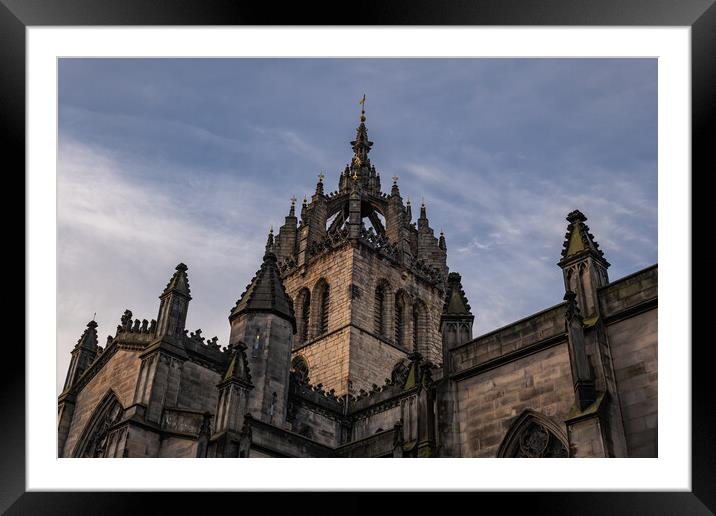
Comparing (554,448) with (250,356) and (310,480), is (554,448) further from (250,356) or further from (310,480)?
(250,356)

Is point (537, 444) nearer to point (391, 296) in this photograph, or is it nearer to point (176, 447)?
point (176, 447)

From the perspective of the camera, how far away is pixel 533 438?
46.0ft

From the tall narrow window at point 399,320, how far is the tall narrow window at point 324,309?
138 inches

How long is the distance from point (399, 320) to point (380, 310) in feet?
4.14

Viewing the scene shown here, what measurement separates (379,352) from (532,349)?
20.9 m

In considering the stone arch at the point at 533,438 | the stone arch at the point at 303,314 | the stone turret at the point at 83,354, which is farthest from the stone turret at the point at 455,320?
the stone arch at the point at 303,314

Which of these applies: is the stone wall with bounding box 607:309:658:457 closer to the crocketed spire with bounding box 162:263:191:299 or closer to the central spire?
the crocketed spire with bounding box 162:263:191:299

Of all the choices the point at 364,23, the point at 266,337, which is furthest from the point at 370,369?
the point at 364,23

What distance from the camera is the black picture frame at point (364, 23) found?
7.22 meters

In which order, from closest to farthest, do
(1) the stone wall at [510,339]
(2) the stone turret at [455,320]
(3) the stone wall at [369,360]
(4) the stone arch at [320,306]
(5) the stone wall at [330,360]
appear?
(1) the stone wall at [510,339]
(2) the stone turret at [455,320]
(5) the stone wall at [330,360]
(3) the stone wall at [369,360]
(4) the stone arch at [320,306]

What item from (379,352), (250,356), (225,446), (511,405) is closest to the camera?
(511,405)

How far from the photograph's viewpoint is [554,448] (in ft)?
44.4

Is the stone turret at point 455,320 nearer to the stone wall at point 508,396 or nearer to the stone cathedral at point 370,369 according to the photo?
the stone cathedral at point 370,369

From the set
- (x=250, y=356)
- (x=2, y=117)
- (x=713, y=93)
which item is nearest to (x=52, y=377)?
(x=2, y=117)
